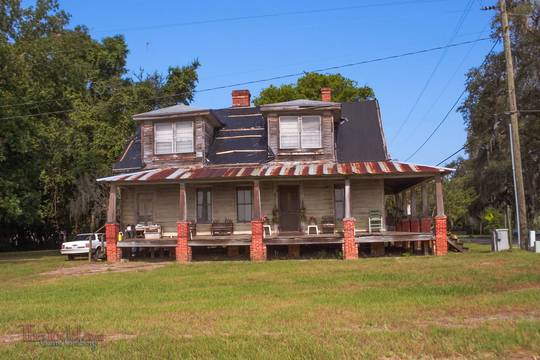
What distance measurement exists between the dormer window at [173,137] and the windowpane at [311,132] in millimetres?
5006

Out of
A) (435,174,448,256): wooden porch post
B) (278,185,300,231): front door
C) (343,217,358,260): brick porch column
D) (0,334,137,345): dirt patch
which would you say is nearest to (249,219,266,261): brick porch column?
(343,217,358,260): brick porch column

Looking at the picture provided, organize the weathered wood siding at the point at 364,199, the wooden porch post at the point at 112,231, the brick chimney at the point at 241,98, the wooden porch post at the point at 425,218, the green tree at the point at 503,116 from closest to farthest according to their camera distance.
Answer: the wooden porch post at the point at 112,231 < the wooden porch post at the point at 425,218 < the weathered wood siding at the point at 364,199 < the brick chimney at the point at 241,98 < the green tree at the point at 503,116

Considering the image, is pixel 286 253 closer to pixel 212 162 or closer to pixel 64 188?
pixel 212 162

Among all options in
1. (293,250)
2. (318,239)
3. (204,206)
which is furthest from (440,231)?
(204,206)

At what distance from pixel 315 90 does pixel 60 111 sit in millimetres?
20586

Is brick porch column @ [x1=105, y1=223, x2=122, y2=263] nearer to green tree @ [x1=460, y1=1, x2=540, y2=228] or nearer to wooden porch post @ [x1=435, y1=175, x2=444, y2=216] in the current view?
wooden porch post @ [x1=435, y1=175, x2=444, y2=216]

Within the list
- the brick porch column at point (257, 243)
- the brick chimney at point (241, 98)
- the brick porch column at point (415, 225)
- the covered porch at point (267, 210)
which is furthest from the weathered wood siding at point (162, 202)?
the brick porch column at point (415, 225)

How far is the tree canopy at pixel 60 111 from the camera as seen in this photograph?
100 ft

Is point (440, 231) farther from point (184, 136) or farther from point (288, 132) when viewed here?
point (184, 136)

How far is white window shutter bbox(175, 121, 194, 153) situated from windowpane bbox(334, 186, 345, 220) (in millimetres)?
6642

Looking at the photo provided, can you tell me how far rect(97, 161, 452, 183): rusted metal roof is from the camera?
20.6 m

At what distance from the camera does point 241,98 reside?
30312mm

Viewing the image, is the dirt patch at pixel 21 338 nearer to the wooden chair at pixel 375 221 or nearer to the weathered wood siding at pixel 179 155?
the wooden chair at pixel 375 221

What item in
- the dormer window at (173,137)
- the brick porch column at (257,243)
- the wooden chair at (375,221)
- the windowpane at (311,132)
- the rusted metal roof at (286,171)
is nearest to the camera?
the rusted metal roof at (286,171)
